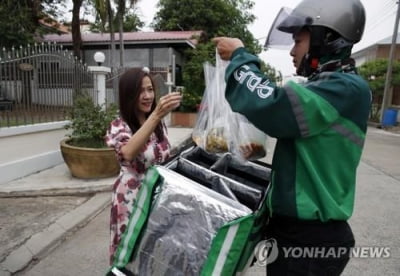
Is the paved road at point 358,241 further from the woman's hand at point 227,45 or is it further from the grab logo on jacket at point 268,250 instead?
the woman's hand at point 227,45

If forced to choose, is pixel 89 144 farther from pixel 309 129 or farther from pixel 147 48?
pixel 147 48

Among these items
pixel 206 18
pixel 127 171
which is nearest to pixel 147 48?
pixel 206 18

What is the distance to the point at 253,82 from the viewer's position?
3.49 feet

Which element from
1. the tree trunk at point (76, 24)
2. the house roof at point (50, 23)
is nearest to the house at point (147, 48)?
the house roof at point (50, 23)

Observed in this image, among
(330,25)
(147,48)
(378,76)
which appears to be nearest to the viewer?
(330,25)

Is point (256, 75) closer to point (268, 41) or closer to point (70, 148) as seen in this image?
point (268, 41)

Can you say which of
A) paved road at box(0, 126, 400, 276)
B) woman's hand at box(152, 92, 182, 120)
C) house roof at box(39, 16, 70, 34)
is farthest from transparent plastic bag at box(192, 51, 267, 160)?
house roof at box(39, 16, 70, 34)

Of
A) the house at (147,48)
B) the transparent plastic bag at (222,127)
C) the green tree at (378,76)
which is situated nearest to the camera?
the transparent plastic bag at (222,127)

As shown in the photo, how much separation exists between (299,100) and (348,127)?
21 cm

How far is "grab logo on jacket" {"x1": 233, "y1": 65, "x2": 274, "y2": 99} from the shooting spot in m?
1.03

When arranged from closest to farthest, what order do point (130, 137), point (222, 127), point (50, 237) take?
1. point (222, 127)
2. point (130, 137)
3. point (50, 237)

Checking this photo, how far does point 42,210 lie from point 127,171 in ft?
8.01

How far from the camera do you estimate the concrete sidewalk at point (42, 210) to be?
2.94 metres

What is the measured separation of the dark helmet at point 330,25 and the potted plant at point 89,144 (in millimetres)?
3948
